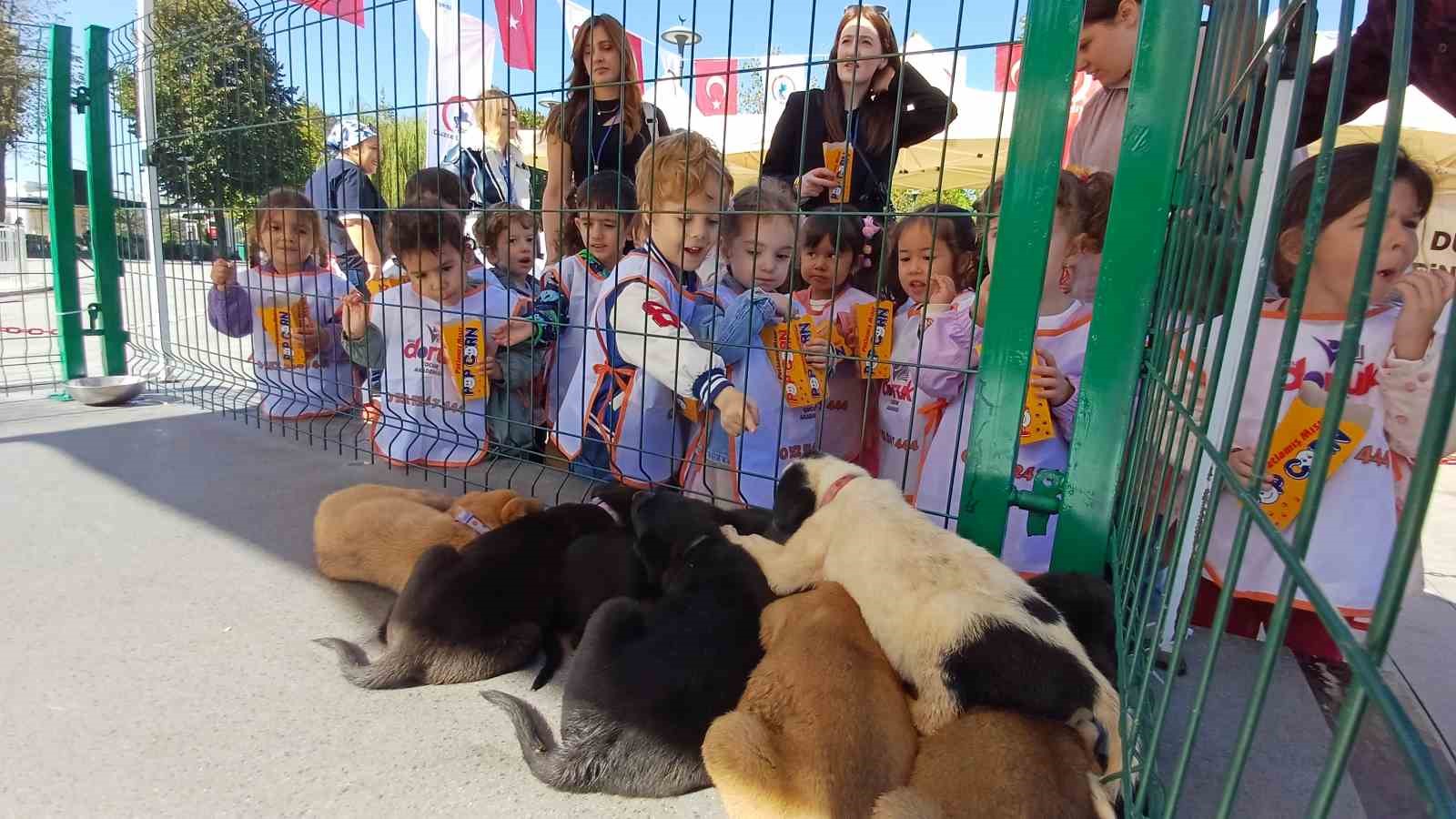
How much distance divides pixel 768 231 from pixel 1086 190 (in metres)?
1.12

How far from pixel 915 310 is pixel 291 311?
10.0ft

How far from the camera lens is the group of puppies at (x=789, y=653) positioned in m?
1.28

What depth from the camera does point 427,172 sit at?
3.30m

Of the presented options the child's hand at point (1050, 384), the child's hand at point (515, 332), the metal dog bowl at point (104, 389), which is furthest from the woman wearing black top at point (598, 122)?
the metal dog bowl at point (104, 389)

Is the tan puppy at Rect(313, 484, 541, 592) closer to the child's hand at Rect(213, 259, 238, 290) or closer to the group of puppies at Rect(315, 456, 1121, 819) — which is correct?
the group of puppies at Rect(315, 456, 1121, 819)

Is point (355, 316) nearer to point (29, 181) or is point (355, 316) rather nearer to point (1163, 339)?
point (29, 181)

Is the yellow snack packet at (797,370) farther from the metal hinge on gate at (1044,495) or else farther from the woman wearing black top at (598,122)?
the woman wearing black top at (598,122)

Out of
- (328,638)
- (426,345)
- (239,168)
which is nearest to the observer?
(328,638)

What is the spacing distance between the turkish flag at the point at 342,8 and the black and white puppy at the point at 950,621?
2.57 meters

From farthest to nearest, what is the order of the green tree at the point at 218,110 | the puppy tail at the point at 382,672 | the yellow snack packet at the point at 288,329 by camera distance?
the yellow snack packet at the point at 288,329
the green tree at the point at 218,110
the puppy tail at the point at 382,672

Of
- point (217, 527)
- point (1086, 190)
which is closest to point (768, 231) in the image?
point (1086, 190)

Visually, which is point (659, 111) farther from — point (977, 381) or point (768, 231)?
point (977, 381)

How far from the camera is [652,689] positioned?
1518mm

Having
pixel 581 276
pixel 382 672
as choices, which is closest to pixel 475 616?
pixel 382 672
